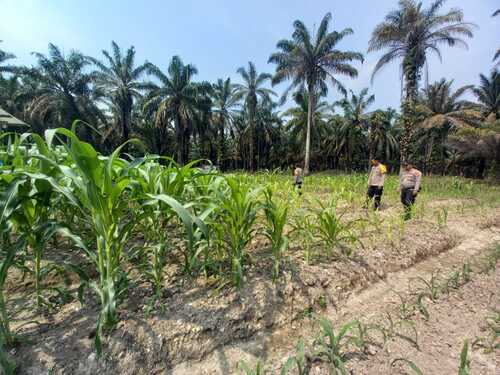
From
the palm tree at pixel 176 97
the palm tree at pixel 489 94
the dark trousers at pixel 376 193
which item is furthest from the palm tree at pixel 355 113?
the dark trousers at pixel 376 193

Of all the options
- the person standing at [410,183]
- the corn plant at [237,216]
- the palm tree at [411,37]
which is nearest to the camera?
the corn plant at [237,216]

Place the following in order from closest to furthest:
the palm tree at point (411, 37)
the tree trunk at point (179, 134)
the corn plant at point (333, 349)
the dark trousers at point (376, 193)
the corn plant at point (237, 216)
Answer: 1. the corn plant at point (333, 349)
2. the corn plant at point (237, 216)
3. the dark trousers at point (376, 193)
4. the palm tree at point (411, 37)
5. the tree trunk at point (179, 134)

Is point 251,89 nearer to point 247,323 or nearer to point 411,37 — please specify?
point 411,37

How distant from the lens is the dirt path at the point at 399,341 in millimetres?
1490

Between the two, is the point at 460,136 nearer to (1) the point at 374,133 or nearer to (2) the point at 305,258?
(1) the point at 374,133

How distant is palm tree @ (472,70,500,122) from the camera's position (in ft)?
66.4

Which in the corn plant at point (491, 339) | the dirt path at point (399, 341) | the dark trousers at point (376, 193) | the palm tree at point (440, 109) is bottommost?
the dirt path at point (399, 341)

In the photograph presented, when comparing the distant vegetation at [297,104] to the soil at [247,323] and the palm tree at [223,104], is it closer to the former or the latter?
the palm tree at [223,104]

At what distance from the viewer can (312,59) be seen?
61.9 ft

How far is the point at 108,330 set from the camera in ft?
4.94

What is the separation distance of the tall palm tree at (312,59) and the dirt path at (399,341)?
17464 mm

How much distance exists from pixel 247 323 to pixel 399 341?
111 centimetres

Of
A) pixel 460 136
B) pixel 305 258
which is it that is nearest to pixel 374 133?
pixel 460 136

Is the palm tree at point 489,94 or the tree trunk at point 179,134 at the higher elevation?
the palm tree at point 489,94
